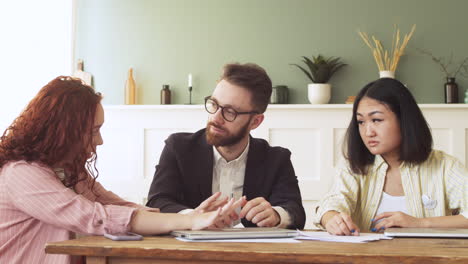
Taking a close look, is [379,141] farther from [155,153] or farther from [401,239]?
[155,153]

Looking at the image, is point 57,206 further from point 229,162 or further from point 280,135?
point 280,135

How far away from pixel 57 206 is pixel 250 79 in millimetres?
1101

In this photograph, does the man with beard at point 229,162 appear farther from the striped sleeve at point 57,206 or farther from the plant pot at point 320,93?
the plant pot at point 320,93

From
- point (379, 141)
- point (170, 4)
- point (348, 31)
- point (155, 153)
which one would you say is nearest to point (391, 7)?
point (348, 31)

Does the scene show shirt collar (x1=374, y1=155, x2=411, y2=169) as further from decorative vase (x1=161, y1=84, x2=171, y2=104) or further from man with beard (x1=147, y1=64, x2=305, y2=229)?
decorative vase (x1=161, y1=84, x2=171, y2=104)

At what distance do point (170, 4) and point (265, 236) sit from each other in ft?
12.9

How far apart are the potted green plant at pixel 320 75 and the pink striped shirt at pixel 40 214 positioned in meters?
3.34

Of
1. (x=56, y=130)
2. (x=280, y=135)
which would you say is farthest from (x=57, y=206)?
(x=280, y=135)

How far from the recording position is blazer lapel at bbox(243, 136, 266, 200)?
2383mm

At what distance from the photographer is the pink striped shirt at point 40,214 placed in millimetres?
1633

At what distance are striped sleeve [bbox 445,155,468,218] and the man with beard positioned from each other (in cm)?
60

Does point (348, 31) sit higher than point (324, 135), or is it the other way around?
point (348, 31)

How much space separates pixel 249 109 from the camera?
243 centimetres

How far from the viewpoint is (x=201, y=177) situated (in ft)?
7.75
